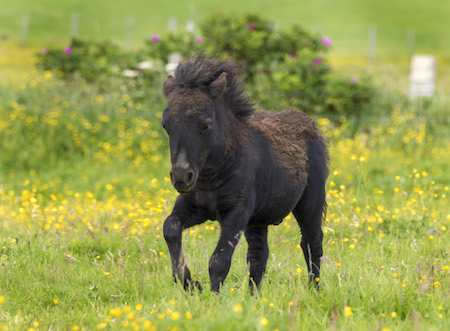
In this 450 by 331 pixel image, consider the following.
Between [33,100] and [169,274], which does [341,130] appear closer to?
[33,100]

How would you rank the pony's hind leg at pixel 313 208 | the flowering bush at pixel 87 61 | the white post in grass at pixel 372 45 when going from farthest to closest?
the white post in grass at pixel 372 45, the flowering bush at pixel 87 61, the pony's hind leg at pixel 313 208

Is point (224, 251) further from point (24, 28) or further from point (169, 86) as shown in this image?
point (24, 28)

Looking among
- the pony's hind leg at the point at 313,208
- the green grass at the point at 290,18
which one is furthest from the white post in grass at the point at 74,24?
the pony's hind leg at the point at 313,208

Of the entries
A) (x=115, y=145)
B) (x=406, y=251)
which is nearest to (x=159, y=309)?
(x=406, y=251)

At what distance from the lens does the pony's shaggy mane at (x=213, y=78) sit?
3811 mm

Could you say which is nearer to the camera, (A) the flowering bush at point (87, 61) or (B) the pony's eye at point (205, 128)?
(B) the pony's eye at point (205, 128)

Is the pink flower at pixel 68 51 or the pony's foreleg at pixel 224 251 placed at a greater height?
the pink flower at pixel 68 51

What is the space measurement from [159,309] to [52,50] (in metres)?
10.3

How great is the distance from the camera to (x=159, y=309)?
3793mm

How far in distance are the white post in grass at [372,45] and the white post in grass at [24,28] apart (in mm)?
23199

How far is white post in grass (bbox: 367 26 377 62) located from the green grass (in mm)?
346

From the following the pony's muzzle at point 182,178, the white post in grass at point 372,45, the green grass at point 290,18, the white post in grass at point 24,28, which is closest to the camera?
the pony's muzzle at point 182,178

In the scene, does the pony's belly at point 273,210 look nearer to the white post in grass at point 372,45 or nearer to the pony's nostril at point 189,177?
the pony's nostril at point 189,177

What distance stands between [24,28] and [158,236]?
40134 mm
